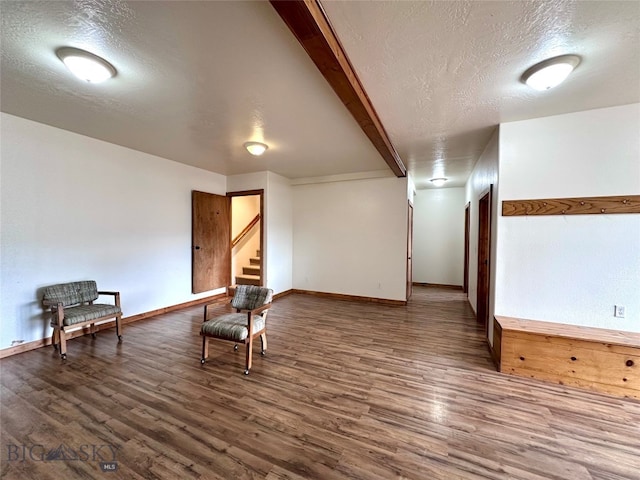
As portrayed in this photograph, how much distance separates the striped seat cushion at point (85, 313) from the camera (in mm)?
2754

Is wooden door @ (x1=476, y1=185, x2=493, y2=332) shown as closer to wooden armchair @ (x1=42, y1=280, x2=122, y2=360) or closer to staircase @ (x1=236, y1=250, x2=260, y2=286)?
staircase @ (x1=236, y1=250, x2=260, y2=286)

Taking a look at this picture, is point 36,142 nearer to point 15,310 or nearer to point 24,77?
point 24,77

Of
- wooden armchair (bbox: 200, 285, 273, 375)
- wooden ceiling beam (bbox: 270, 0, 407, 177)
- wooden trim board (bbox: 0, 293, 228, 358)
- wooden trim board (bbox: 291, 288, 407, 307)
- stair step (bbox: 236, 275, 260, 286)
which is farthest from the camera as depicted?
stair step (bbox: 236, 275, 260, 286)

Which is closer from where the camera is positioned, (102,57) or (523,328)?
(102,57)

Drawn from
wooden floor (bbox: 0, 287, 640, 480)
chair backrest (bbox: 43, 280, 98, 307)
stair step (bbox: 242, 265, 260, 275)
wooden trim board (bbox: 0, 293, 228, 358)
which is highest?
chair backrest (bbox: 43, 280, 98, 307)

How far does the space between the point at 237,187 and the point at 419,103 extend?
162 inches

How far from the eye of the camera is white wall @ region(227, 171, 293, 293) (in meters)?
5.20

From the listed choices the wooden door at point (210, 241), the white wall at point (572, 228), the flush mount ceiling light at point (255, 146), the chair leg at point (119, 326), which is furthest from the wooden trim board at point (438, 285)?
the chair leg at point (119, 326)

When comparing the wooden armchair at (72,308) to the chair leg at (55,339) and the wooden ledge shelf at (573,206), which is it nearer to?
the chair leg at (55,339)

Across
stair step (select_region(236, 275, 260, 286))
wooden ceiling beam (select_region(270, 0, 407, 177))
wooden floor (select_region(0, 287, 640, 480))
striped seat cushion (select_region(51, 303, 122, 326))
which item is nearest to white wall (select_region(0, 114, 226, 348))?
striped seat cushion (select_region(51, 303, 122, 326))

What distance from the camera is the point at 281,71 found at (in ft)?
6.48

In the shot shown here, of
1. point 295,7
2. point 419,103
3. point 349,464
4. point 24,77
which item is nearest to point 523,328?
point 349,464

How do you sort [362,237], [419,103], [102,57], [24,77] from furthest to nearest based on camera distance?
[362,237]
[419,103]
[24,77]
[102,57]

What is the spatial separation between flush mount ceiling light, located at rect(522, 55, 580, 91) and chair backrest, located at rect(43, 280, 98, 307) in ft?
16.9
